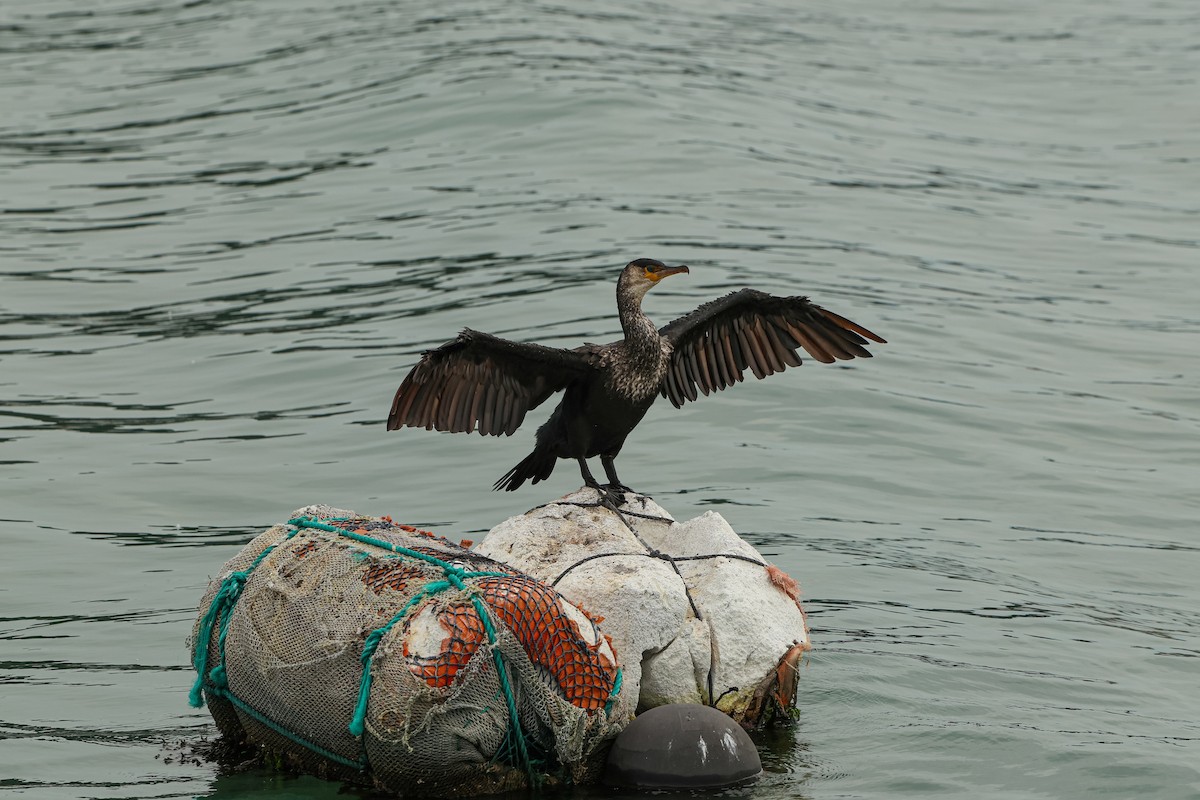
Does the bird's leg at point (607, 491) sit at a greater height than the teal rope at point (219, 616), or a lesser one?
greater

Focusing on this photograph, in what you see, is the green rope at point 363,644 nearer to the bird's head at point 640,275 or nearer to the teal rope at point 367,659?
the teal rope at point 367,659

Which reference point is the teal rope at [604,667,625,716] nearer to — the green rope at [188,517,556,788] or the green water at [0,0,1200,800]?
the green rope at [188,517,556,788]

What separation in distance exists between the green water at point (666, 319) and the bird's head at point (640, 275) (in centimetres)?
188

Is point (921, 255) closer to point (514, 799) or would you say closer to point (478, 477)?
point (478, 477)

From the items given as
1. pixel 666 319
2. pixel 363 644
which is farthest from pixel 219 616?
pixel 666 319

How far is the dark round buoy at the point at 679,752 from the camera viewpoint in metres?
5.89

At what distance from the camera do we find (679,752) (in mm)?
5910

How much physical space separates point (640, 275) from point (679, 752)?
230 cm

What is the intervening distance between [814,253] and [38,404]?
7181 mm

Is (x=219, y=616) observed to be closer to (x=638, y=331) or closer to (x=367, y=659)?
(x=367, y=659)

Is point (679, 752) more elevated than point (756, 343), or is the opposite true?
point (756, 343)

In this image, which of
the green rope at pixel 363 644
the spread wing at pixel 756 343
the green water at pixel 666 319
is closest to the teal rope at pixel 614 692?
the green rope at pixel 363 644

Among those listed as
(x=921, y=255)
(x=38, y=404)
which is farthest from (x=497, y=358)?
(x=921, y=255)

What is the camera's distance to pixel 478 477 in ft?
35.4
